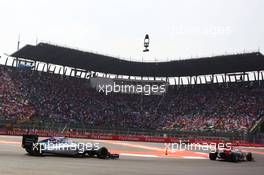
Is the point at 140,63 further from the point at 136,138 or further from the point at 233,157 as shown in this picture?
the point at 233,157

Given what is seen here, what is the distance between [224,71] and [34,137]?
162ft

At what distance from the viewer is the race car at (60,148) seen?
2002 cm

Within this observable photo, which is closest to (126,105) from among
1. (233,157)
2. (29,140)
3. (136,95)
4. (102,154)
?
(136,95)

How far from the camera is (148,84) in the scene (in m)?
72.6

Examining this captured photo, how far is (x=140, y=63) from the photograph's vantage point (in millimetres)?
66125

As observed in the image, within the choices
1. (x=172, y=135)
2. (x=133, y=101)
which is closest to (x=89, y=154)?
(x=172, y=135)

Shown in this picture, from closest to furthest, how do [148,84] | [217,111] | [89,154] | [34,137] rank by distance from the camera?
[34,137] → [89,154] → [217,111] → [148,84]

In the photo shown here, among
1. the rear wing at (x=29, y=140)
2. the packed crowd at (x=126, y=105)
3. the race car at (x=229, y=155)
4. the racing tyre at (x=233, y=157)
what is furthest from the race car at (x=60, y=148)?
the packed crowd at (x=126, y=105)

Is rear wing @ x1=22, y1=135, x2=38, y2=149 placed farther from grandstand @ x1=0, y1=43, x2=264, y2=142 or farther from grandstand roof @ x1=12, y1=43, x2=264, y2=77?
grandstand roof @ x1=12, y1=43, x2=264, y2=77

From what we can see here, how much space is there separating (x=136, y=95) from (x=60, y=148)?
50.7m

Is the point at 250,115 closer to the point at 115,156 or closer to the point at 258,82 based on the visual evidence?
the point at 258,82

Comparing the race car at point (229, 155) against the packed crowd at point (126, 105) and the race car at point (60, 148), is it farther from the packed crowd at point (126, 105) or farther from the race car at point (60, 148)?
the packed crowd at point (126, 105)

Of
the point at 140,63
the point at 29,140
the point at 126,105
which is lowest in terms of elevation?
the point at 29,140

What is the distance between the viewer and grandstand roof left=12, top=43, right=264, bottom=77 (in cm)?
5944
